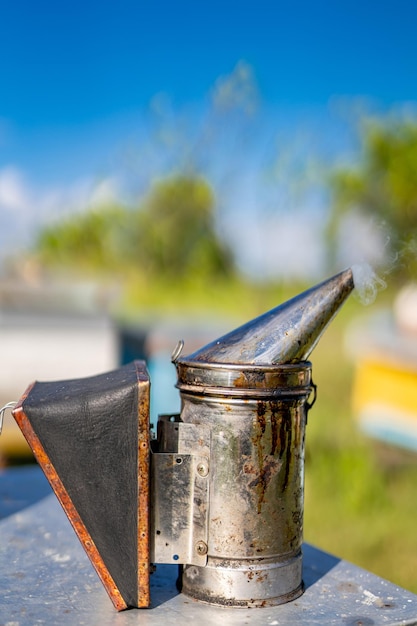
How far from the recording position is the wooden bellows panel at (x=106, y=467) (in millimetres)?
1556

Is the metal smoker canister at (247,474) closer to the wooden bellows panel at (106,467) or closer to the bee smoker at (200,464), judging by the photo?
the bee smoker at (200,464)

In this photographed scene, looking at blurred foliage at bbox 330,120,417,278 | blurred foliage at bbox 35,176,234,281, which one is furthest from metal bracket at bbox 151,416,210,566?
→ blurred foliage at bbox 35,176,234,281

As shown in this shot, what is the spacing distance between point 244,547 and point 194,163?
56.2 ft

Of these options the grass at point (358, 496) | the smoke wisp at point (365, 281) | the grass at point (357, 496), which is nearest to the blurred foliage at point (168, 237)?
the grass at point (357, 496)

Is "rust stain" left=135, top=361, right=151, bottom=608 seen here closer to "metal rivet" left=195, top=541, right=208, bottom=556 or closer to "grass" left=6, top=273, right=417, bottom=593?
"metal rivet" left=195, top=541, right=208, bottom=556

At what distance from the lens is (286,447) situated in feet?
5.43

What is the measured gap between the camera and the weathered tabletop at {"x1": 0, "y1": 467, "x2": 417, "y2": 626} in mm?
1567

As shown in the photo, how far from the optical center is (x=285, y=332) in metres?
1.65

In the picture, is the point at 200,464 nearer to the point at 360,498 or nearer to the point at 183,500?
the point at 183,500

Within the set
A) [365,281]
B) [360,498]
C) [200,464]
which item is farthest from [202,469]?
[360,498]

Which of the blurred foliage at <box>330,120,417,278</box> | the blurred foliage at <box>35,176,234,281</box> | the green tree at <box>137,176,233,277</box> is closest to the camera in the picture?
the blurred foliage at <box>330,120,417,278</box>

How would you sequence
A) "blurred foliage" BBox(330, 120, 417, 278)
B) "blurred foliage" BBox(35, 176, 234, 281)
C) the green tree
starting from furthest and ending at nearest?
the green tree < "blurred foliage" BBox(35, 176, 234, 281) < "blurred foliage" BBox(330, 120, 417, 278)

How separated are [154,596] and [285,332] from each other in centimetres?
69

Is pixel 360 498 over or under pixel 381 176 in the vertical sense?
under
